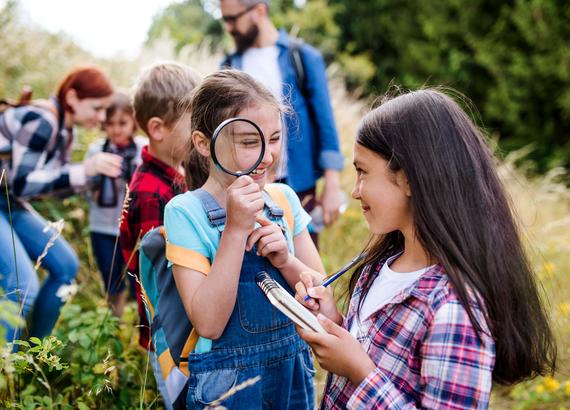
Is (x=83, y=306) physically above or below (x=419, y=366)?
below

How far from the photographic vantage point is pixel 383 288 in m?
1.65

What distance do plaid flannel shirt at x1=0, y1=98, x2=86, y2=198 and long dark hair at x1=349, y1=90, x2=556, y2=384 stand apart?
201cm

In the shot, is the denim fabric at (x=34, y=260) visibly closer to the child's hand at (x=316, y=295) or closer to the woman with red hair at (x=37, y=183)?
the woman with red hair at (x=37, y=183)

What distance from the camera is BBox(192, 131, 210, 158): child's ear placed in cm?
180

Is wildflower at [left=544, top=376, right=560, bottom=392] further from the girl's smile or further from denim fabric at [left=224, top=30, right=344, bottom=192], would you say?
the girl's smile

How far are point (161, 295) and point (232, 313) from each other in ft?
0.94

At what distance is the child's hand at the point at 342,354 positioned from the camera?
1.47 m

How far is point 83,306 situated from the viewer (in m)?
4.07

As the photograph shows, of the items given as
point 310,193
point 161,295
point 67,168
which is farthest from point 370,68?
point 161,295

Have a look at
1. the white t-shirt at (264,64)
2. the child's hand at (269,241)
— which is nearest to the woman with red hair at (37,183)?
the white t-shirt at (264,64)

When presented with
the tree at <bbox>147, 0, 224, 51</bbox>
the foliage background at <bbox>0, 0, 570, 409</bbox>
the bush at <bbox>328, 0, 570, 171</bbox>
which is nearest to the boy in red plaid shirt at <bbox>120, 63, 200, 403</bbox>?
the foliage background at <bbox>0, 0, 570, 409</bbox>

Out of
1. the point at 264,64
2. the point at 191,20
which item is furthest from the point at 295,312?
the point at 191,20

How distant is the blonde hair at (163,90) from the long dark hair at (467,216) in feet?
3.66

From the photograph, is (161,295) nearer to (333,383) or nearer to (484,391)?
(333,383)
